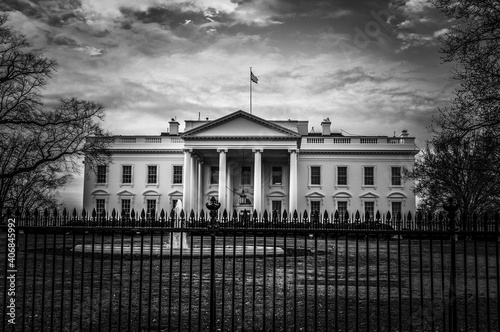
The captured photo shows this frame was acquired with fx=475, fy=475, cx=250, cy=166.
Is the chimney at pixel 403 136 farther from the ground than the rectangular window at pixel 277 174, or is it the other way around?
the chimney at pixel 403 136

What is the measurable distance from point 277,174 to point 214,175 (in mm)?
6725

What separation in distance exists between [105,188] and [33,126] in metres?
25.0

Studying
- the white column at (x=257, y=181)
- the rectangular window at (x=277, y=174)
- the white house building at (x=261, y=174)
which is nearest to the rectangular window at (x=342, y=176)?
the white house building at (x=261, y=174)

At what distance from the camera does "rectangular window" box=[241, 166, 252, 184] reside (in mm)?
49997

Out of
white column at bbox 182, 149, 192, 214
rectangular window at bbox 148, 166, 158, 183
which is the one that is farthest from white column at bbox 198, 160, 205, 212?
rectangular window at bbox 148, 166, 158, 183

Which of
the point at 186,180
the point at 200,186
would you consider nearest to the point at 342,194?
the point at 200,186

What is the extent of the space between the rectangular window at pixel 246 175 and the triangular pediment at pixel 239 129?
5.56 metres

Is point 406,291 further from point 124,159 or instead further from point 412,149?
point 124,159

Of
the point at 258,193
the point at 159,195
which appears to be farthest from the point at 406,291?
the point at 159,195

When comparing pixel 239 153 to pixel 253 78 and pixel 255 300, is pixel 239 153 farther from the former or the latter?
pixel 255 300

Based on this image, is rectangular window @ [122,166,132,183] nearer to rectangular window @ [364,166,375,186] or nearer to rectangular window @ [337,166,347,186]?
rectangular window @ [337,166,347,186]

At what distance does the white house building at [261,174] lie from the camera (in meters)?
48.0

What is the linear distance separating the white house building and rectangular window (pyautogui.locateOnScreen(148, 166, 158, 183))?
0.35 feet

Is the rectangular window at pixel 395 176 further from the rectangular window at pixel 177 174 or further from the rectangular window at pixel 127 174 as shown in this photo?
the rectangular window at pixel 127 174
